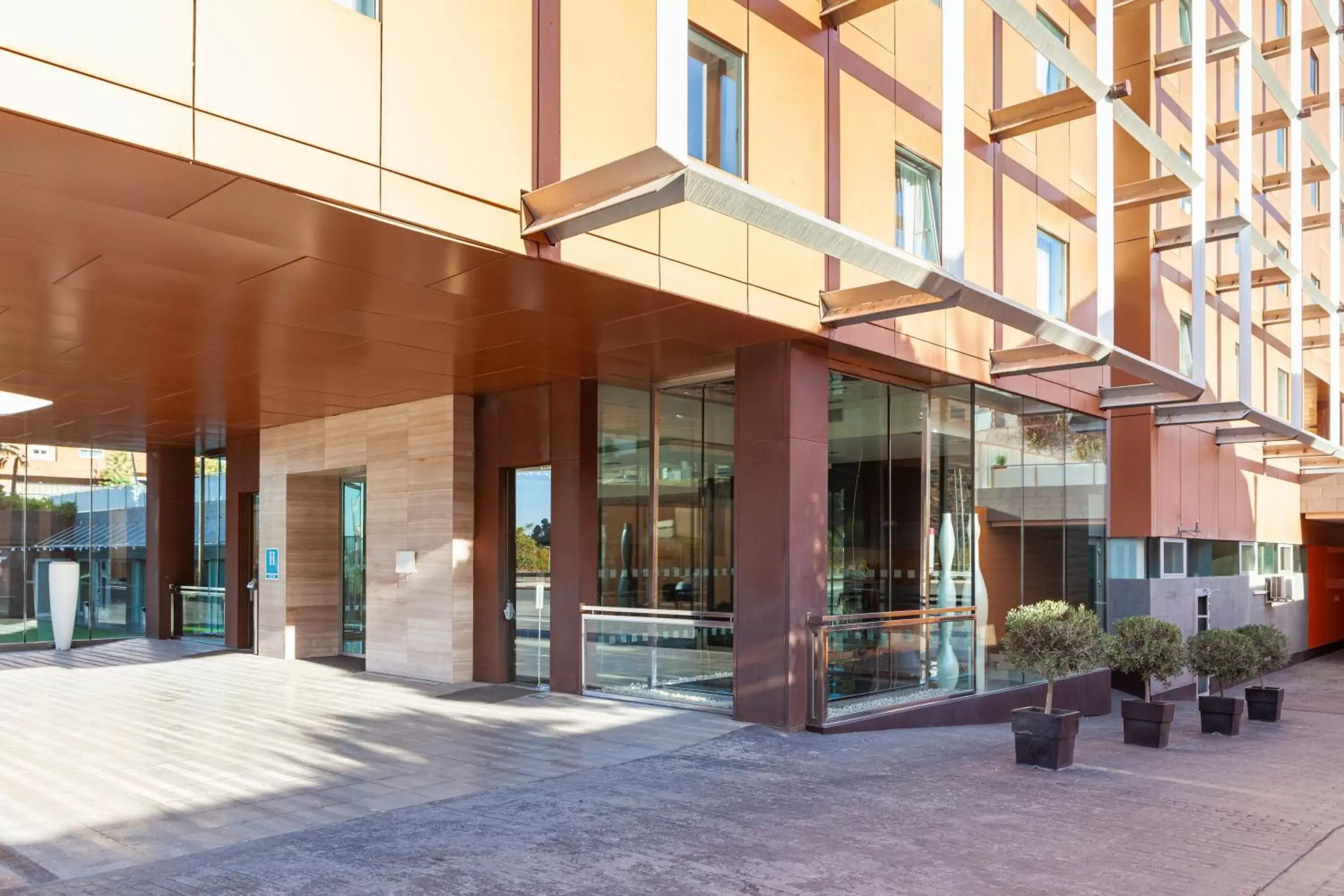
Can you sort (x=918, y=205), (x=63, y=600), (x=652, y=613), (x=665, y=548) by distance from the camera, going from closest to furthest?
(x=652, y=613) → (x=665, y=548) → (x=918, y=205) → (x=63, y=600)

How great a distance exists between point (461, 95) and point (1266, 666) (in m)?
12.9

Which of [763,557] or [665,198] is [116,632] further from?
[665,198]

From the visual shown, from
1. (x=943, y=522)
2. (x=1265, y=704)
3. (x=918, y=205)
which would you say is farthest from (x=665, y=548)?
(x=1265, y=704)

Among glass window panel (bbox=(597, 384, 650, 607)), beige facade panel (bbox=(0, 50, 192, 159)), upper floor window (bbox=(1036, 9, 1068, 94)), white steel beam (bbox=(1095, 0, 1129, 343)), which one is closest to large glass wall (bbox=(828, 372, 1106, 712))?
white steel beam (bbox=(1095, 0, 1129, 343))

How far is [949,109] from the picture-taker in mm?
10258

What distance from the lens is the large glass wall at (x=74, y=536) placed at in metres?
22.6

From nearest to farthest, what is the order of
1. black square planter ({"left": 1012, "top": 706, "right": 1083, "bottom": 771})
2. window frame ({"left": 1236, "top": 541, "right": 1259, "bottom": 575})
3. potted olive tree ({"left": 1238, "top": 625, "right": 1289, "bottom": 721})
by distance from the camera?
1. black square planter ({"left": 1012, "top": 706, "right": 1083, "bottom": 771})
2. potted olive tree ({"left": 1238, "top": 625, "right": 1289, "bottom": 721})
3. window frame ({"left": 1236, "top": 541, "right": 1259, "bottom": 575})

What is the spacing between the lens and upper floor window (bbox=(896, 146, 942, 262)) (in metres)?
12.7

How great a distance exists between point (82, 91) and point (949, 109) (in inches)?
297

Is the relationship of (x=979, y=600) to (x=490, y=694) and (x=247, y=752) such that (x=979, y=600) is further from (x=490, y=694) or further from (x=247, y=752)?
(x=247, y=752)

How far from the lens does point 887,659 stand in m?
12.1

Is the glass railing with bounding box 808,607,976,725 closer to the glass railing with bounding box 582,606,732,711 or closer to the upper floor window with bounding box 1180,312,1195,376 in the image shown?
the glass railing with bounding box 582,606,732,711

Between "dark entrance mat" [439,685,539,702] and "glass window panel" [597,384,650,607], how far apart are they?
1.58 metres

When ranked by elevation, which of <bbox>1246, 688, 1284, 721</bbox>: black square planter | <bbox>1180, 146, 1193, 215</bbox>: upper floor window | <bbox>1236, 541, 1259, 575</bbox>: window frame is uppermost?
<bbox>1180, 146, 1193, 215</bbox>: upper floor window
